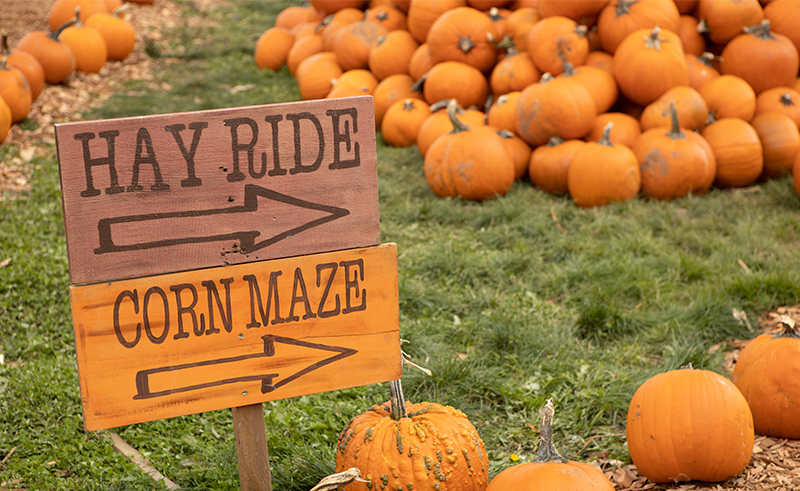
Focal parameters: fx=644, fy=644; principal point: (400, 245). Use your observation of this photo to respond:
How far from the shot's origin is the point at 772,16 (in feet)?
17.7

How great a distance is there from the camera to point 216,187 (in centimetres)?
162

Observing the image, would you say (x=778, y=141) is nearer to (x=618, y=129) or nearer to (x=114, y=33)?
(x=618, y=129)

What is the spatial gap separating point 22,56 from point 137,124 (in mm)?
5488

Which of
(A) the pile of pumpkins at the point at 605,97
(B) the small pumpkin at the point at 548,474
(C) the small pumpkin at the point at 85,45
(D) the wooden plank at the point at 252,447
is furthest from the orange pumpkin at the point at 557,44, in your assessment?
(C) the small pumpkin at the point at 85,45

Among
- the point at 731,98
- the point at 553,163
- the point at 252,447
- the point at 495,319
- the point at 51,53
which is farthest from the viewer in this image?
the point at 51,53

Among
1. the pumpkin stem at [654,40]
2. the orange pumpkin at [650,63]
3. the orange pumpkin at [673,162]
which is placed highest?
the pumpkin stem at [654,40]

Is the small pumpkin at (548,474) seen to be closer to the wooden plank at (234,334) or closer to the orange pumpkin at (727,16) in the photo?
the wooden plank at (234,334)

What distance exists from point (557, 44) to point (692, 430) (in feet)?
12.7

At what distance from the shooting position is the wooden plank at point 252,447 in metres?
1.78

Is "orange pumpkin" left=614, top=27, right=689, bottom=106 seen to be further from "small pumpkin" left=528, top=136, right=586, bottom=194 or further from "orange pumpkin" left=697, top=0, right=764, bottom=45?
"small pumpkin" left=528, top=136, right=586, bottom=194

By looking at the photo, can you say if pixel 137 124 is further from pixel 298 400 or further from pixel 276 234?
pixel 298 400

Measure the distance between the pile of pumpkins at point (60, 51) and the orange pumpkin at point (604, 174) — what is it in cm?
454

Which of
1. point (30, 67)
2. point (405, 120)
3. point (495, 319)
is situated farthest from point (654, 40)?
point (30, 67)

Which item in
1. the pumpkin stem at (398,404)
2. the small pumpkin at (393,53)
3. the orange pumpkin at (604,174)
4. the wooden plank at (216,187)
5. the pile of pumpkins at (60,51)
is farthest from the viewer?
the small pumpkin at (393,53)
